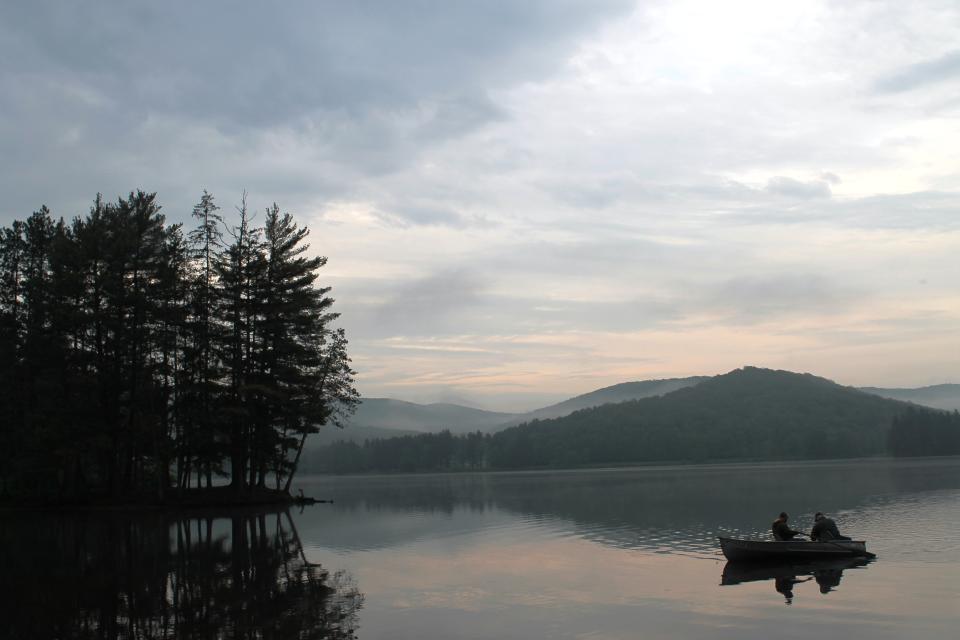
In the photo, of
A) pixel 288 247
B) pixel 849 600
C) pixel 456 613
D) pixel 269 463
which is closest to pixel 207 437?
pixel 269 463

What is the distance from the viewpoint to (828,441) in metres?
175

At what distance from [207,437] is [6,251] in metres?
19.2

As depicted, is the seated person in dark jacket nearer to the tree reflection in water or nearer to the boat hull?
the boat hull

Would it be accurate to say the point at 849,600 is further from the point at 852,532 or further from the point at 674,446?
Answer: the point at 674,446

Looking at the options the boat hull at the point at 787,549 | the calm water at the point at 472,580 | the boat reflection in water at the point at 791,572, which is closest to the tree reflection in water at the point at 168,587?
the calm water at the point at 472,580

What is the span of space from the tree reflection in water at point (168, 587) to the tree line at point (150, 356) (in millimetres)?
13135

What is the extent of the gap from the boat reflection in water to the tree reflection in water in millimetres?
10948

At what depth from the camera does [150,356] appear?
51.7 m

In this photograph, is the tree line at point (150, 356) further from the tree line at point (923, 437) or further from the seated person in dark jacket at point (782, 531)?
the tree line at point (923, 437)

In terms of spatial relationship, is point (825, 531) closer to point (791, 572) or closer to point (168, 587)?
point (791, 572)

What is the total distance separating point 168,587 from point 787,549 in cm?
1860

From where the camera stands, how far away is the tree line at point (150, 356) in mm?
48688

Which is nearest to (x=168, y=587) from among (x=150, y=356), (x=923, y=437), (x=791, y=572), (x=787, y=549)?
(x=791, y=572)

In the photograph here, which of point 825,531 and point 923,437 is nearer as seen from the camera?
point 825,531
